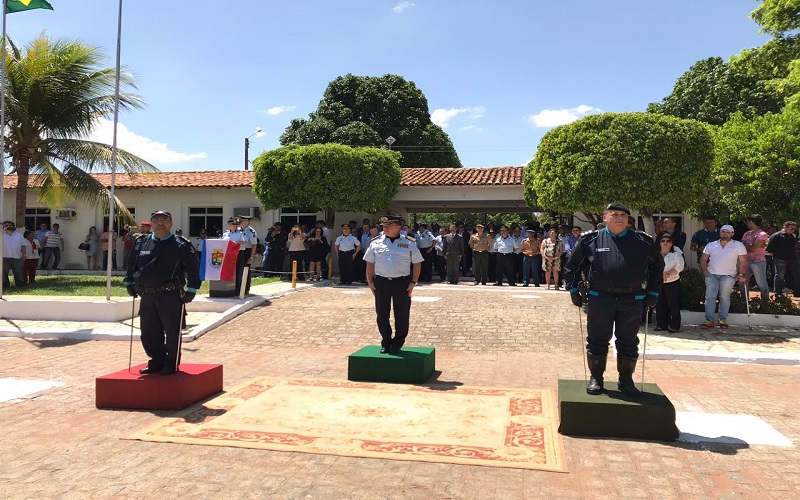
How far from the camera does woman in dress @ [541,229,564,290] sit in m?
15.1

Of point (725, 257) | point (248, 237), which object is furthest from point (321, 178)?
point (725, 257)

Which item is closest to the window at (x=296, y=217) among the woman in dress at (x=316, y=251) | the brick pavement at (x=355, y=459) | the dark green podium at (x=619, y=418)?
the woman in dress at (x=316, y=251)

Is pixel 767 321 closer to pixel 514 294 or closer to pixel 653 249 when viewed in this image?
pixel 514 294

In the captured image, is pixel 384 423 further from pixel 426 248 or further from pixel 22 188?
pixel 22 188

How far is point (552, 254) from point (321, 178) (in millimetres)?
6902

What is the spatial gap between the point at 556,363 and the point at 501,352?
102 cm

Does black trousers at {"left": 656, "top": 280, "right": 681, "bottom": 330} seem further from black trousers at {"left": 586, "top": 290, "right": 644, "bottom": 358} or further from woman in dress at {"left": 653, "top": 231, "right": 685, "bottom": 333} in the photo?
black trousers at {"left": 586, "top": 290, "right": 644, "bottom": 358}

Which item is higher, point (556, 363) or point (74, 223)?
point (74, 223)

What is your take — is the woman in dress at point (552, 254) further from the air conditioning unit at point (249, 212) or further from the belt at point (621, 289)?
the air conditioning unit at point (249, 212)

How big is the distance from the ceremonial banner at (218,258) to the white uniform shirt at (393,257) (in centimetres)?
580

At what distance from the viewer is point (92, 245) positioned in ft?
72.0

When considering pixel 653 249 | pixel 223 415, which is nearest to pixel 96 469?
pixel 223 415

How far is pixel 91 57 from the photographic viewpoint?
51.5 feet

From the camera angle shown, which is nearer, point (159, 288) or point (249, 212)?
point (159, 288)
